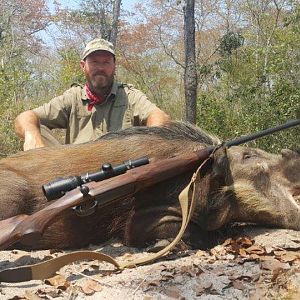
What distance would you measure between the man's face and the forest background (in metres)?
4.99

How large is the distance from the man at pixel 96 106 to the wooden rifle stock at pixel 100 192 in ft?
6.05

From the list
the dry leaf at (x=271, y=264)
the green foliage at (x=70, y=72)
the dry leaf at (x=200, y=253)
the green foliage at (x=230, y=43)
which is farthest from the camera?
the green foliage at (x=70, y=72)

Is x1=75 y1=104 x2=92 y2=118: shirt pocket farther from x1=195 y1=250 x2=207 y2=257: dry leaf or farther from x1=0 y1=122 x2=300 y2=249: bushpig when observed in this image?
x1=195 y1=250 x2=207 y2=257: dry leaf

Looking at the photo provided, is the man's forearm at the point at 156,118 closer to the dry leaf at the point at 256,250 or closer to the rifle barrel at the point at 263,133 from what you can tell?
the rifle barrel at the point at 263,133

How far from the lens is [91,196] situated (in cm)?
380

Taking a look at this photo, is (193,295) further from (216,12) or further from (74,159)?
(216,12)

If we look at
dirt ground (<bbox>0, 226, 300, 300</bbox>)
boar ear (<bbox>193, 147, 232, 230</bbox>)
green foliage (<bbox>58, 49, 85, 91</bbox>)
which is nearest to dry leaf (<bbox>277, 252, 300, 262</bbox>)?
dirt ground (<bbox>0, 226, 300, 300</bbox>)

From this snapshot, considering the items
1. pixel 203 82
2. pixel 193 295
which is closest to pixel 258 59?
pixel 203 82

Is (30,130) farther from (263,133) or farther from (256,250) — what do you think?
(256,250)

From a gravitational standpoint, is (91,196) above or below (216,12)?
below

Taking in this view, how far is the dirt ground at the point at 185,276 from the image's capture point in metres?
3.18

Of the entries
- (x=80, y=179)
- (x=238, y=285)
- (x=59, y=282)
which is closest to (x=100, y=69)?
(x=80, y=179)

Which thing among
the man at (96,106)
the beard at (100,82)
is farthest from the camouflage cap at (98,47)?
the beard at (100,82)

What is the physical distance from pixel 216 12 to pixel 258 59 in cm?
1396
